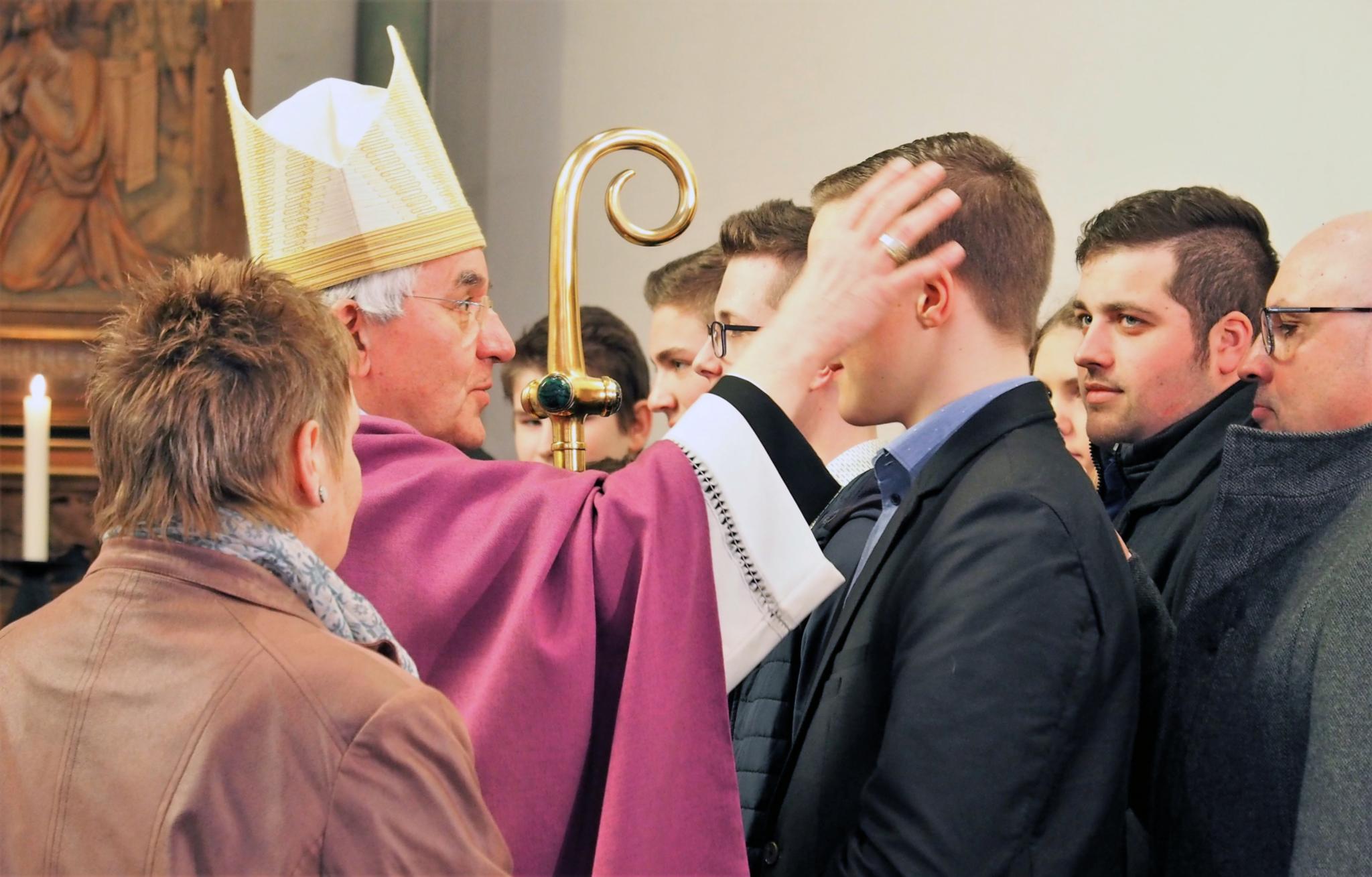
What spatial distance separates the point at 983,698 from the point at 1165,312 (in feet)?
5.71

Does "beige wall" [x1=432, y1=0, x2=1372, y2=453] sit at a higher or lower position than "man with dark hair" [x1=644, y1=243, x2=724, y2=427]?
higher

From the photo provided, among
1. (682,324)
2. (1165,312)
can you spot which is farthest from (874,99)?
(1165,312)

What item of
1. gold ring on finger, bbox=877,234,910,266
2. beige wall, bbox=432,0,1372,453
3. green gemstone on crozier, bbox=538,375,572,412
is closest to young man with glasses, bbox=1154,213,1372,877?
gold ring on finger, bbox=877,234,910,266

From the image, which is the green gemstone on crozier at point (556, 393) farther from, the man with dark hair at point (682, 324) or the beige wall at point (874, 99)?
the beige wall at point (874, 99)

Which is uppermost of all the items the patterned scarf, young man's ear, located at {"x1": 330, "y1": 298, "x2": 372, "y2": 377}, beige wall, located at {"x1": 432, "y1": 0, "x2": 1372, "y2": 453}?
beige wall, located at {"x1": 432, "y1": 0, "x2": 1372, "y2": 453}

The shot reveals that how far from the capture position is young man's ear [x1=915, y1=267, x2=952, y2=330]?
2.13 m

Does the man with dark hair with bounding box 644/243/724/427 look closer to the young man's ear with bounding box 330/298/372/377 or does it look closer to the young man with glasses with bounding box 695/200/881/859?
the young man with glasses with bounding box 695/200/881/859

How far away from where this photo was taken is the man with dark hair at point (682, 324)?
3.74 m

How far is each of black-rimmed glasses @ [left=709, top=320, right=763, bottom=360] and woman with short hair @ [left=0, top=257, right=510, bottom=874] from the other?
154cm

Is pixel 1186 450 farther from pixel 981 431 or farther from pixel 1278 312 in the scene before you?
pixel 981 431

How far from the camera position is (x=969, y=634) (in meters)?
1.83

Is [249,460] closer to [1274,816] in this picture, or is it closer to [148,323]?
[148,323]

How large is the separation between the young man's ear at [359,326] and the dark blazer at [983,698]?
87 centimetres

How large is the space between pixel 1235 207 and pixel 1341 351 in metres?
1.04
